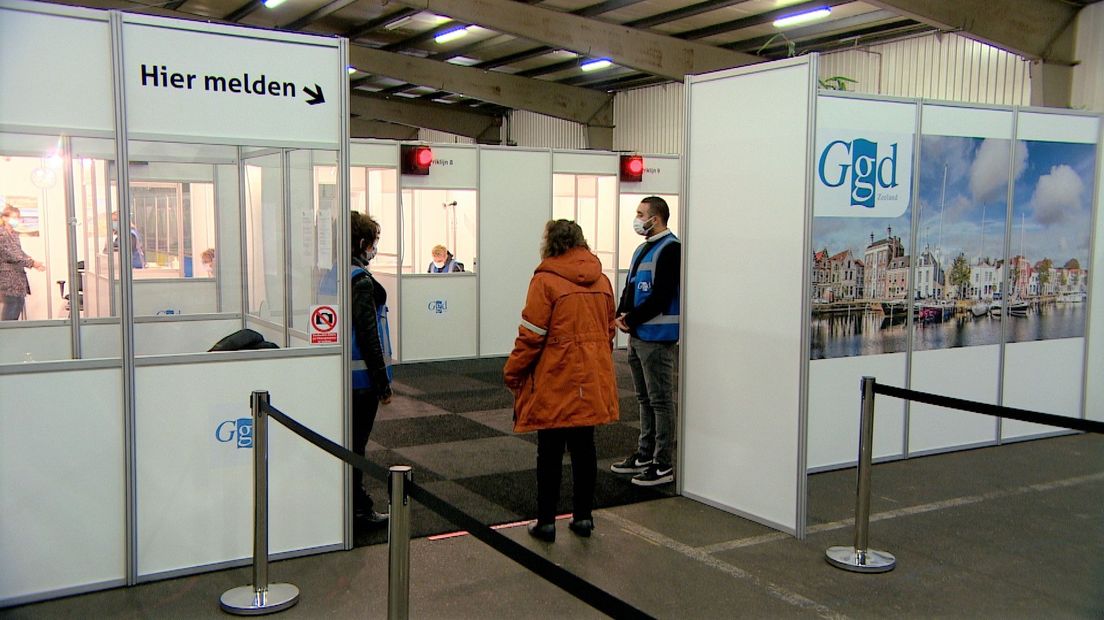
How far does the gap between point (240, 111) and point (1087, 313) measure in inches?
237

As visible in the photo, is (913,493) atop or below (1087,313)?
below

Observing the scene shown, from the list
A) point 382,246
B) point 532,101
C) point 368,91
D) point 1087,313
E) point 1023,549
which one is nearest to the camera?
point 1023,549

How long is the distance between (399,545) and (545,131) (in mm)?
18070

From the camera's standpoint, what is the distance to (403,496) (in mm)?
2545

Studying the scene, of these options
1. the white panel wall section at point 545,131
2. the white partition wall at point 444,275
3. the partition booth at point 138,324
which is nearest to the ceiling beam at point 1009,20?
the white partition wall at point 444,275

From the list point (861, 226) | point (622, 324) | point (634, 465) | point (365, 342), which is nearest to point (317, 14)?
point (622, 324)

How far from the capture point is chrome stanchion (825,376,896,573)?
13.6 feet

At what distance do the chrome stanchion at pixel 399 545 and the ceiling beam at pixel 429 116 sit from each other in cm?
1851

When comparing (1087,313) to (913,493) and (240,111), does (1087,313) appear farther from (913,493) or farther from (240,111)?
(240,111)

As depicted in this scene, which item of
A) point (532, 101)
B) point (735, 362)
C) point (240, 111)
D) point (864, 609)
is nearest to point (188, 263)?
point (240, 111)

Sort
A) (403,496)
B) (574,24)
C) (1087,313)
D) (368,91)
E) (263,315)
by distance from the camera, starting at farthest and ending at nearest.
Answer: (368,91) < (574,24) < (1087,313) < (263,315) < (403,496)

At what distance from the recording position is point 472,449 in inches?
244

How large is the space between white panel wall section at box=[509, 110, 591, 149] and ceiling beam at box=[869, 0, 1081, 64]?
9.25 meters

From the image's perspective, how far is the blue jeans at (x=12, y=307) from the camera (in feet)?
13.3
